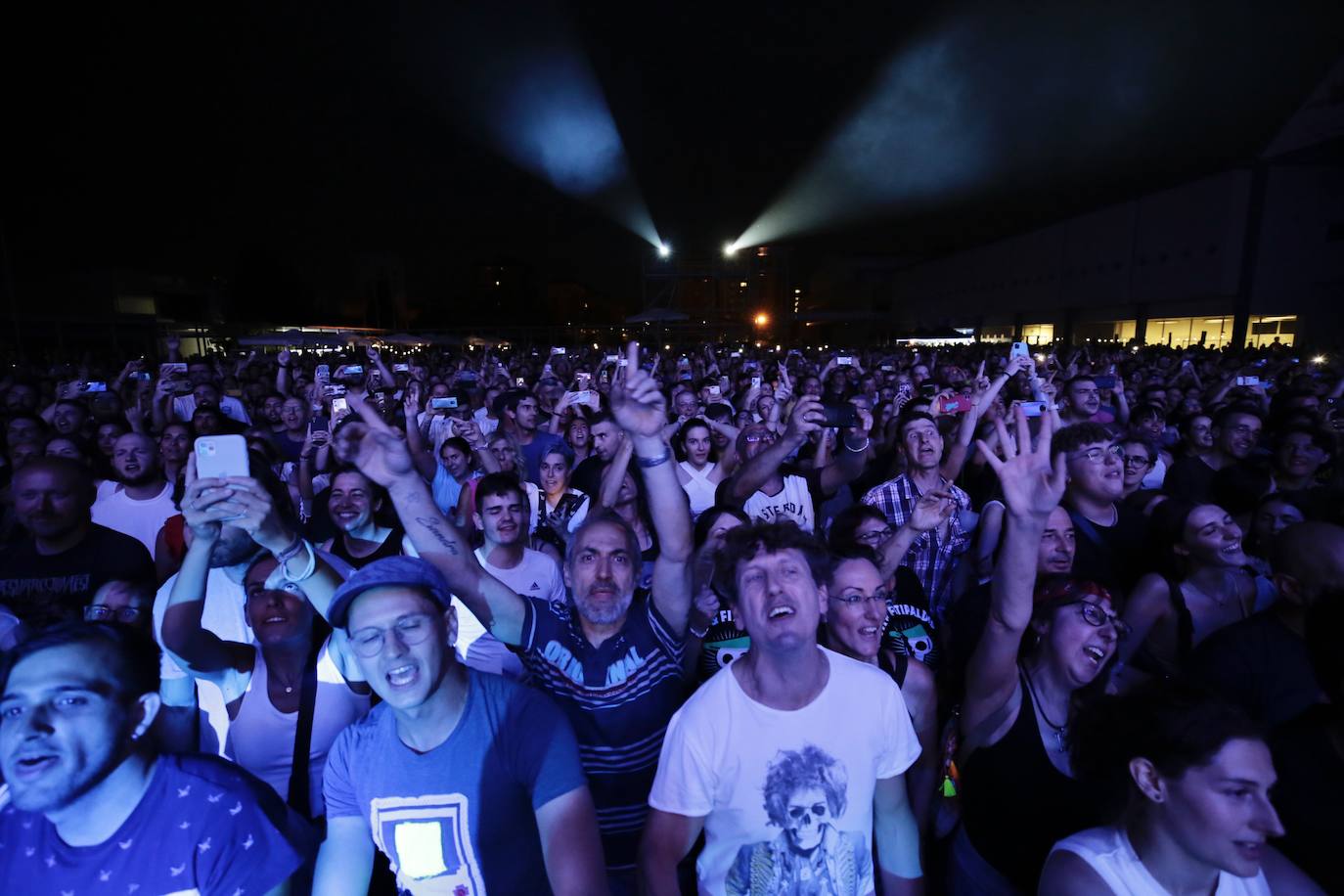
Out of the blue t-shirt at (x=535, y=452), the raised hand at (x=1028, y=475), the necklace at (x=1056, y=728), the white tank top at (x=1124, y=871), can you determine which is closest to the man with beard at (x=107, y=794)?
the white tank top at (x=1124, y=871)

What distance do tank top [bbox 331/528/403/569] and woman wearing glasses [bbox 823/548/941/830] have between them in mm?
2404

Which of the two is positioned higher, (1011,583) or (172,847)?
(1011,583)

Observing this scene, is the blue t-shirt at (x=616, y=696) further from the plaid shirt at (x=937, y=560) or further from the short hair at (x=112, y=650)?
the plaid shirt at (x=937, y=560)

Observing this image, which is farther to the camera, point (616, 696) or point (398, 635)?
point (616, 696)

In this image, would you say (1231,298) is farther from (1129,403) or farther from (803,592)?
(803,592)

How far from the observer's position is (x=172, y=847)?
62.6 inches

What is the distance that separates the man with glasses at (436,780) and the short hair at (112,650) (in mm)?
457

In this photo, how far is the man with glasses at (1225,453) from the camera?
4.94 metres

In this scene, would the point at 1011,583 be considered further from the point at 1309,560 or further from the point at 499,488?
the point at 499,488

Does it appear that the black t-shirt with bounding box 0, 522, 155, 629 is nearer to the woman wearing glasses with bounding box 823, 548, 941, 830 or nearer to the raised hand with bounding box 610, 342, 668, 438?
the raised hand with bounding box 610, 342, 668, 438

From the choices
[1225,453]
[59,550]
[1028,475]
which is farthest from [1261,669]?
[59,550]

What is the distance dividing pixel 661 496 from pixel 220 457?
58.3 inches

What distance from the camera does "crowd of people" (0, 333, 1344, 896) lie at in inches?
62.3

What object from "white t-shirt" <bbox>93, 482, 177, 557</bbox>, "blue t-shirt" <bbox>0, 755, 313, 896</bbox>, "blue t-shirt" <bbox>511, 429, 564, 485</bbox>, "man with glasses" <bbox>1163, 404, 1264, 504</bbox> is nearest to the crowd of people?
"blue t-shirt" <bbox>0, 755, 313, 896</bbox>
